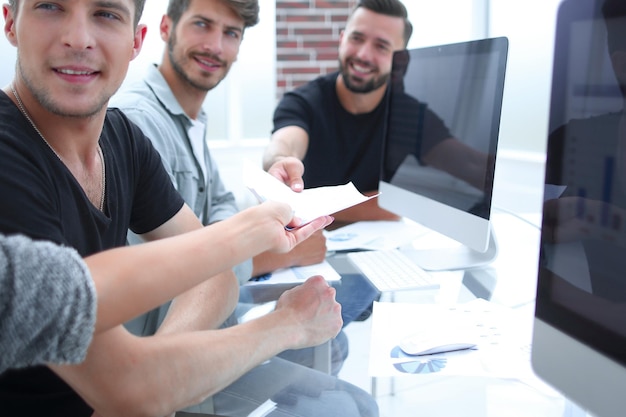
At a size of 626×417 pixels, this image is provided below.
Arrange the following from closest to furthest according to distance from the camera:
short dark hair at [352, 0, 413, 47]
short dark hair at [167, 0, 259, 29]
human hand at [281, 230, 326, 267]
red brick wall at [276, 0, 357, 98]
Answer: human hand at [281, 230, 326, 267] → short dark hair at [167, 0, 259, 29] → short dark hair at [352, 0, 413, 47] → red brick wall at [276, 0, 357, 98]

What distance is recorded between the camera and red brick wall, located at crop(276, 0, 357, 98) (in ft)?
11.2

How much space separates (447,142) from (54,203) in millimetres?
923

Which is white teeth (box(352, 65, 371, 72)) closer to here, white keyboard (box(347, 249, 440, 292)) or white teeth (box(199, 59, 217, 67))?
white teeth (box(199, 59, 217, 67))

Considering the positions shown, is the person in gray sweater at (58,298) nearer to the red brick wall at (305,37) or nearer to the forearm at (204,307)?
the forearm at (204,307)

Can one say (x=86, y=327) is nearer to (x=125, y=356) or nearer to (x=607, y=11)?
(x=125, y=356)

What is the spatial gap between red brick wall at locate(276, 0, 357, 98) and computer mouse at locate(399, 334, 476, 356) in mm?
2661

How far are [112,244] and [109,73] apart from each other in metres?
0.33

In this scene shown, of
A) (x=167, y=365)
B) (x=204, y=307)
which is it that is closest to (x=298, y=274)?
(x=204, y=307)

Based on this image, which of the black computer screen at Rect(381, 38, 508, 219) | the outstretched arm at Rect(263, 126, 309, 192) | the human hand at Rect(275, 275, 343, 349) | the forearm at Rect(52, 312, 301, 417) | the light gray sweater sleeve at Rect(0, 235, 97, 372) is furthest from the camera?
the outstretched arm at Rect(263, 126, 309, 192)

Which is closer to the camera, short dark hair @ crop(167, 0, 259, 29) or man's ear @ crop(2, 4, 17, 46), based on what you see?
man's ear @ crop(2, 4, 17, 46)

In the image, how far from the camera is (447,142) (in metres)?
1.38

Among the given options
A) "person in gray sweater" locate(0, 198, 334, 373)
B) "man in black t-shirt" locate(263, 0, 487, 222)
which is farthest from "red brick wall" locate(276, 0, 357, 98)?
"person in gray sweater" locate(0, 198, 334, 373)

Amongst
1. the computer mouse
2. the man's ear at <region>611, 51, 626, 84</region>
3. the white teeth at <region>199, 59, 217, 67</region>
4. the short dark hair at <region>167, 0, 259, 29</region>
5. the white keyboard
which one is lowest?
the white keyboard

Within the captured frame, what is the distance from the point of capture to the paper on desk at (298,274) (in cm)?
136
